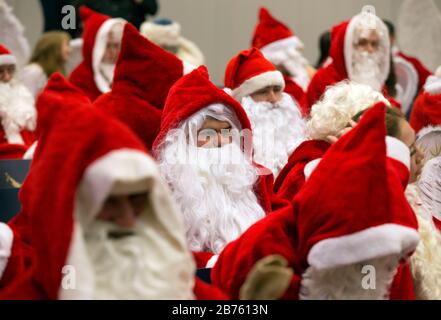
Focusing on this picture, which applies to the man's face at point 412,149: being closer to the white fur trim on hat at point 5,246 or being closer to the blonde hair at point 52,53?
the white fur trim on hat at point 5,246

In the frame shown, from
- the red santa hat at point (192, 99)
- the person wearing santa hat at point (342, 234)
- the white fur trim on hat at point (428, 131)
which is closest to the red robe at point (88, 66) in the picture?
the white fur trim on hat at point (428, 131)

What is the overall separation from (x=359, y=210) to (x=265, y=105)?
292 centimetres

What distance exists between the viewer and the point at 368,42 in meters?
7.36

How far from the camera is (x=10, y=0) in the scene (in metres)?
12.1

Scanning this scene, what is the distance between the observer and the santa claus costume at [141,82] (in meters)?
5.45

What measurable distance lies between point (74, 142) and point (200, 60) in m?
7.20

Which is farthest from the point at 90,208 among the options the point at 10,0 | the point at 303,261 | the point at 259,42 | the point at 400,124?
the point at 10,0

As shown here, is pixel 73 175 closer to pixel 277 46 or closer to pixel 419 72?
pixel 277 46

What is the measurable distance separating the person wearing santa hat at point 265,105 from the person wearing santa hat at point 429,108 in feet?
2.14

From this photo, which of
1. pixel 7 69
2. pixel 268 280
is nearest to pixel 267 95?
pixel 7 69

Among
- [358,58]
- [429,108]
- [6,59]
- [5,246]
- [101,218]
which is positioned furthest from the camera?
[358,58]

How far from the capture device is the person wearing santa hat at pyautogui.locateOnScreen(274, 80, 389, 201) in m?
4.19

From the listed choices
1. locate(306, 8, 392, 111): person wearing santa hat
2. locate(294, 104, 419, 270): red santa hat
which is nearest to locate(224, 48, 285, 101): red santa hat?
locate(306, 8, 392, 111): person wearing santa hat

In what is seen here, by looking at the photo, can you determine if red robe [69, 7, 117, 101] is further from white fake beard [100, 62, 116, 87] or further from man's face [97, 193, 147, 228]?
man's face [97, 193, 147, 228]
